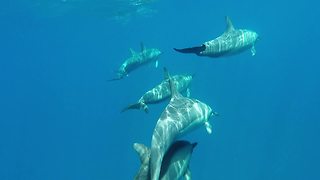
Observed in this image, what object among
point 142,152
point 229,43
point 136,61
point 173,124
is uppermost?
point 142,152

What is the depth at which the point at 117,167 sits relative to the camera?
39.6 meters

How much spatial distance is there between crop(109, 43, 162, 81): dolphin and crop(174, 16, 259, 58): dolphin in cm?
498

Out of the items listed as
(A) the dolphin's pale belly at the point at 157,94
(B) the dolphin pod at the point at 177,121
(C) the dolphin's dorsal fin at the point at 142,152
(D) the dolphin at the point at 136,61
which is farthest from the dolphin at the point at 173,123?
(D) the dolphin at the point at 136,61

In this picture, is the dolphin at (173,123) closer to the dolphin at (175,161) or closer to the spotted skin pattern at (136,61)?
the dolphin at (175,161)

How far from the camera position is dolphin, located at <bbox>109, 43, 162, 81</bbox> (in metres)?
17.0

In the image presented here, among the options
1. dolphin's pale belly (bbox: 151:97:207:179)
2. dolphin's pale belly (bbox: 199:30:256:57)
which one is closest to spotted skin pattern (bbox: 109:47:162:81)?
dolphin's pale belly (bbox: 199:30:256:57)

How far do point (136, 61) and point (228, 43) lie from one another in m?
6.36

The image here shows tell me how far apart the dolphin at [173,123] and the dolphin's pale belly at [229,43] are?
1.27 meters

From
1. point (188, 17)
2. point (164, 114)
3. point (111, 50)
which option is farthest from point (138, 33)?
point (164, 114)

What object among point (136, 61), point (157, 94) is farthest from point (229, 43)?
point (136, 61)

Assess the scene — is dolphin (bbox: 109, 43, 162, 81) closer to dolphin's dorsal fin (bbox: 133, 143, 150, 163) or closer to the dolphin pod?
the dolphin pod

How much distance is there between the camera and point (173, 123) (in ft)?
25.5

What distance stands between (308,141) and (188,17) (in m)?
40.2

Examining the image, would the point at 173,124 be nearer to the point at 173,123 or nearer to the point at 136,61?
the point at 173,123
